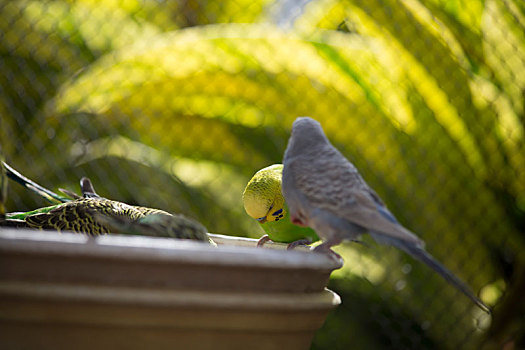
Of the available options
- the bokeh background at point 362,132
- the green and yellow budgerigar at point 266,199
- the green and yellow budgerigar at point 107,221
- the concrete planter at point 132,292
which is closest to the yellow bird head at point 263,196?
the green and yellow budgerigar at point 266,199

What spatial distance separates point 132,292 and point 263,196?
10.7 inches

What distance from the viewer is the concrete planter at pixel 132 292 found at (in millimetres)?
248

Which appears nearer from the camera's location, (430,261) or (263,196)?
(430,261)

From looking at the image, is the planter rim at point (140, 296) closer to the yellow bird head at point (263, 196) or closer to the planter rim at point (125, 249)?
the planter rim at point (125, 249)

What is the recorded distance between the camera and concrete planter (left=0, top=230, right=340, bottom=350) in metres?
0.25

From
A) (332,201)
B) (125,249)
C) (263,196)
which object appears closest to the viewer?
(125,249)

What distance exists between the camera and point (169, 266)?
0.26 metres

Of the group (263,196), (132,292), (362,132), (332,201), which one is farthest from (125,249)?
(362,132)

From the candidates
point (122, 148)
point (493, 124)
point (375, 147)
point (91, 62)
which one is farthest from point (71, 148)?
point (493, 124)

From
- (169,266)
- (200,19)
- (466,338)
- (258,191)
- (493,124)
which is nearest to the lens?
(169,266)

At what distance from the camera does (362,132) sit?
1445mm

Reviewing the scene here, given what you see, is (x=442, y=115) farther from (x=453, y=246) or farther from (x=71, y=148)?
(x=71, y=148)

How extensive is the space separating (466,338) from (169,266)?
130cm

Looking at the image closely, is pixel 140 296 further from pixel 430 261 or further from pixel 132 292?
pixel 430 261
